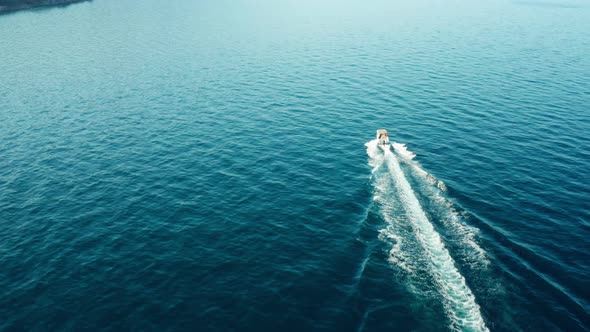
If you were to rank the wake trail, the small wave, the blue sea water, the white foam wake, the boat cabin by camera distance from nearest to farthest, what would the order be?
the white foam wake < the blue sea water < the wake trail < the small wave < the boat cabin

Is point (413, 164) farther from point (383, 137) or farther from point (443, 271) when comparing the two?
point (443, 271)

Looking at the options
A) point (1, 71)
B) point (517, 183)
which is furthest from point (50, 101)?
point (517, 183)

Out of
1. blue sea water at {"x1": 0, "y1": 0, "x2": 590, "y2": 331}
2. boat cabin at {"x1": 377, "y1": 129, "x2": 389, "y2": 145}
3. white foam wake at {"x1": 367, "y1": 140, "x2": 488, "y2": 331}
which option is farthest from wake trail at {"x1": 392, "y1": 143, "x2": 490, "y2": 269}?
boat cabin at {"x1": 377, "y1": 129, "x2": 389, "y2": 145}

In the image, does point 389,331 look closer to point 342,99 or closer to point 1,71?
point 342,99

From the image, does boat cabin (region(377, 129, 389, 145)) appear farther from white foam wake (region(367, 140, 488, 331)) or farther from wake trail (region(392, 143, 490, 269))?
white foam wake (region(367, 140, 488, 331))

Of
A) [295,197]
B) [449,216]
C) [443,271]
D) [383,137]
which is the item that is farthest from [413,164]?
[443,271]

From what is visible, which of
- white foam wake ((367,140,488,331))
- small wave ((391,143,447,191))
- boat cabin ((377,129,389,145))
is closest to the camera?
white foam wake ((367,140,488,331))

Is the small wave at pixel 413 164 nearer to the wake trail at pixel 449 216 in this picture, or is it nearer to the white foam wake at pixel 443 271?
the wake trail at pixel 449 216
